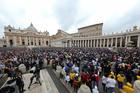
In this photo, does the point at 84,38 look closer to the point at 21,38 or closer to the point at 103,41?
the point at 103,41

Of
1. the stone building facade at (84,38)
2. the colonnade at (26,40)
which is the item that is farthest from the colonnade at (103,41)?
the colonnade at (26,40)

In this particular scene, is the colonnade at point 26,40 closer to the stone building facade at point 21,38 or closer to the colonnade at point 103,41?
the stone building facade at point 21,38

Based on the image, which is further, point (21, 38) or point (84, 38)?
point (21, 38)

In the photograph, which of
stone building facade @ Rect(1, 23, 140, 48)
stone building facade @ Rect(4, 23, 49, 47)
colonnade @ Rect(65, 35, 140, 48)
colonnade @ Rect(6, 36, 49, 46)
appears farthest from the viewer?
colonnade @ Rect(6, 36, 49, 46)

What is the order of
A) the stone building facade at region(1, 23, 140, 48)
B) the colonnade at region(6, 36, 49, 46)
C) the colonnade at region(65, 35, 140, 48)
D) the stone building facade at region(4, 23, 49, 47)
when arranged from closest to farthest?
the stone building facade at region(1, 23, 140, 48) → the colonnade at region(65, 35, 140, 48) → the stone building facade at region(4, 23, 49, 47) → the colonnade at region(6, 36, 49, 46)

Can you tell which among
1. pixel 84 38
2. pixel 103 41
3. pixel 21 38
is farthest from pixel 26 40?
pixel 103 41

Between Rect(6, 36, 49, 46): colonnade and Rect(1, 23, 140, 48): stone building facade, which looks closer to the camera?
Rect(1, 23, 140, 48): stone building facade

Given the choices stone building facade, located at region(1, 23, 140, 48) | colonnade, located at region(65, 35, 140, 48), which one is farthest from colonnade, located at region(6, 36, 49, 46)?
colonnade, located at region(65, 35, 140, 48)

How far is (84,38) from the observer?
5900 cm

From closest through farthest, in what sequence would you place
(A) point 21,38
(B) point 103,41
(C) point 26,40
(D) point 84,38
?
(B) point 103,41
(D) point 84,38
(A) point 21,38
(C) point 26,40

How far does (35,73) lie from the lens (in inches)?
259

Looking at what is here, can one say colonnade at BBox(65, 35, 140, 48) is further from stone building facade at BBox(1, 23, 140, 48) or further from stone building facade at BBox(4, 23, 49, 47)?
stone building facade at BBox(4, 23, 49, 47)

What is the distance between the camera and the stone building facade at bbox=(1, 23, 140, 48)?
1516 inches

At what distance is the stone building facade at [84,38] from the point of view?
1516 inches
